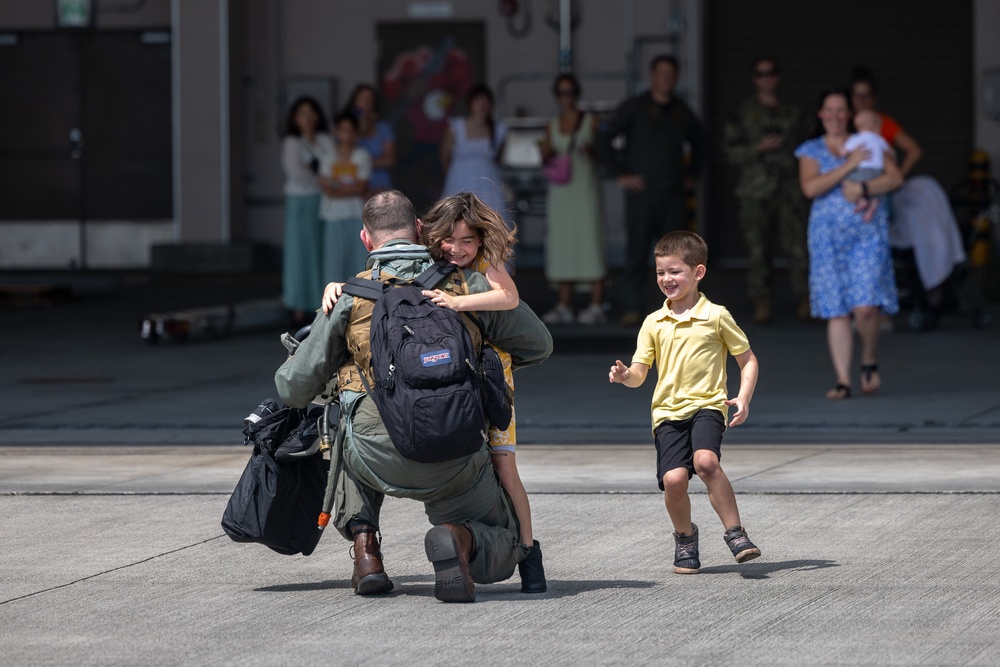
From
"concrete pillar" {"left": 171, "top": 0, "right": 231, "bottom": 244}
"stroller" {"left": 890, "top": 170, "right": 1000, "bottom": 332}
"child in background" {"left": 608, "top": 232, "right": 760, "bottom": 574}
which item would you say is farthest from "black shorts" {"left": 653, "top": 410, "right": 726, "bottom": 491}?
"concrete pillar" {"left": 171, "top": 0, "right": 231, "bottom": 244}

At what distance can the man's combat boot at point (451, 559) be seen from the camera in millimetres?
5473

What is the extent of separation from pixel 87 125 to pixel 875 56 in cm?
960

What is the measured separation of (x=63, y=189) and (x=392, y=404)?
58.7 feet

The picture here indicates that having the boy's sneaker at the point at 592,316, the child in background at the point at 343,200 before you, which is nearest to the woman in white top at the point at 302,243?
the child in background at the point at 343,200

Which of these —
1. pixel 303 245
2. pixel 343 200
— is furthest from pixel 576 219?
pixel 303 245

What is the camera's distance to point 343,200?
14219 mm

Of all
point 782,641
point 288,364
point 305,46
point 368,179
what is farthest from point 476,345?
point 305,46

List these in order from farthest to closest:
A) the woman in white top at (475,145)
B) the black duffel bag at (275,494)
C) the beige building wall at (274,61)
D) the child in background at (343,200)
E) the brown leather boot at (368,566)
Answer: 1. the beige building wall at (274,61)
2. the woman in white top at (475,145)
3. the child in background at (343,200)
4. the black duffel bag at (275,494)
5. the brown leather boot at (368,566)

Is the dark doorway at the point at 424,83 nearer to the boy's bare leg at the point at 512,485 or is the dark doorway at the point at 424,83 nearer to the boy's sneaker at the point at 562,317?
the boy's sneaker at the point at 562,317

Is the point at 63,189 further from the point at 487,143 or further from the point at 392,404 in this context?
the point at 392,404

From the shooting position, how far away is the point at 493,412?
215 inches

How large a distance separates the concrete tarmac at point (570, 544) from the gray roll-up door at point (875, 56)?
949cm

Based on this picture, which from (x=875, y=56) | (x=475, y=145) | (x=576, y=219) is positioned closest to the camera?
(x=475, y=145)

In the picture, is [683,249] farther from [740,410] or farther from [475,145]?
[475,145]
